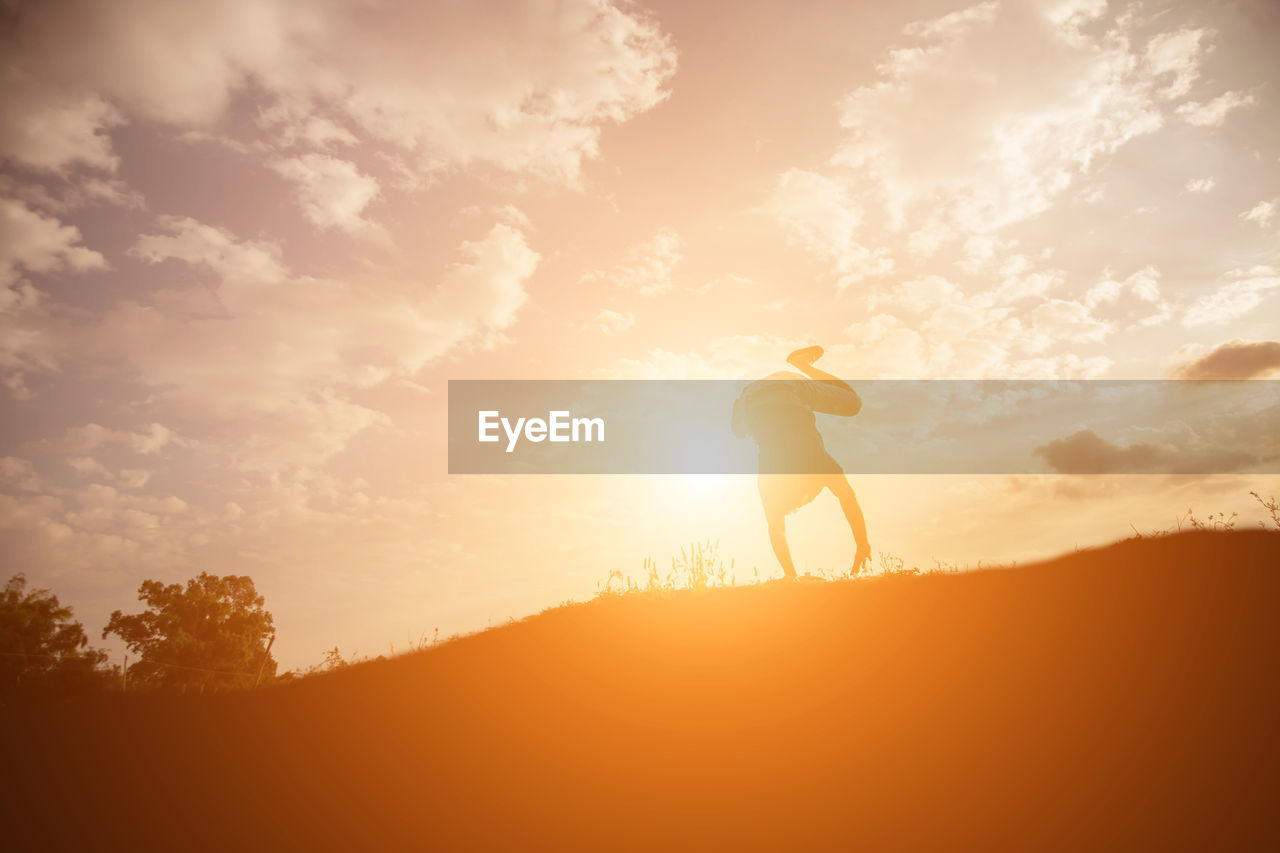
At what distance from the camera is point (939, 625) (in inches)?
296

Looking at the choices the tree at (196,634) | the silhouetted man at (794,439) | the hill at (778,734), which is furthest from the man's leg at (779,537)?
the tree at (196,634)

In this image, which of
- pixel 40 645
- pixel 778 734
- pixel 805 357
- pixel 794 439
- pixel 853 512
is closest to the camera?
pixel 778 734

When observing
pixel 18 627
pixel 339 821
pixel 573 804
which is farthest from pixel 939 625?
pixel 18 627

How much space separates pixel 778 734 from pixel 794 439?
6.14 metres

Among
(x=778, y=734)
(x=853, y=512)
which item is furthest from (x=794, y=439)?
(x=778, y=734)

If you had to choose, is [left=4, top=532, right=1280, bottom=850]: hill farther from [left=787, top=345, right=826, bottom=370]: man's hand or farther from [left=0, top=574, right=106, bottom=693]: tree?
[left=0, top=574, right=106, bottom=693]: tree

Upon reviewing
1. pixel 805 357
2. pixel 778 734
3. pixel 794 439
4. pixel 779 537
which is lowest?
pixel 778 734

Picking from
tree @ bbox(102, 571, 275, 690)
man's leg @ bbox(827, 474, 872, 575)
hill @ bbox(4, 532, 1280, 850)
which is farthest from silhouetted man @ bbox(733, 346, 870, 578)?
tree @ bbox(102, 571, 275, 690)

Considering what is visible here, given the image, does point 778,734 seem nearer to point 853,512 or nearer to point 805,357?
point 853,512

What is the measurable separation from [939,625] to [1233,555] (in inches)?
133

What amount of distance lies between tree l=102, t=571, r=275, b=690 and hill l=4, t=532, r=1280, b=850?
113 ft

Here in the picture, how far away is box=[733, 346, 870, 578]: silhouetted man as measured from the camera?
11406 mm

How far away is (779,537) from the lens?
11438mm

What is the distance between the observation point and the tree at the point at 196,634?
124 feet
